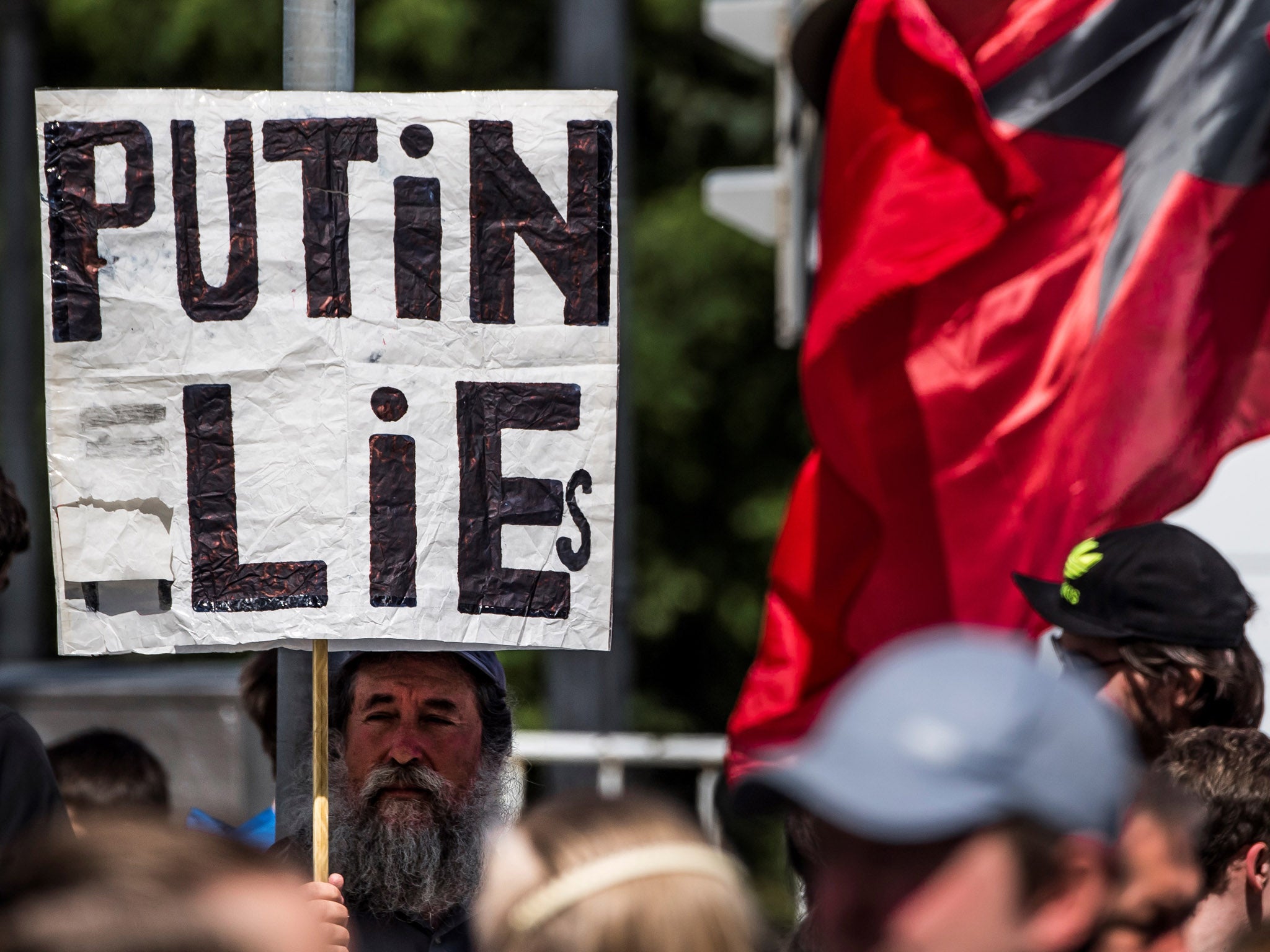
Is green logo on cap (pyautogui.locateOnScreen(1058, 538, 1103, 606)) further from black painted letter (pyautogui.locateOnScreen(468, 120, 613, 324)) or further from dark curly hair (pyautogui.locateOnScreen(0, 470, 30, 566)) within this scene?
dark curly hair (pyautogui.locateOnScreen(0, 470, 30, 566))

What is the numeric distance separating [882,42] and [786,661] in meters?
1.88

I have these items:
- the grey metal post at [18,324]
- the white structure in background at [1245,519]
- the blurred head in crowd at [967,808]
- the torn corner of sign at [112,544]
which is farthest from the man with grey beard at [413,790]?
the grey metal post at [18,324]

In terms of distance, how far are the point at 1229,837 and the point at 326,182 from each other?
5.78 feet

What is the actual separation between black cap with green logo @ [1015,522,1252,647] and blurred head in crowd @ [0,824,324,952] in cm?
197

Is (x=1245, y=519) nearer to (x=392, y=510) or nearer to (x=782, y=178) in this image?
(x=392, y=510)

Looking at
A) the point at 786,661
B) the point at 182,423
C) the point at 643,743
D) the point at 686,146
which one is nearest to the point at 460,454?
the point at 182,423

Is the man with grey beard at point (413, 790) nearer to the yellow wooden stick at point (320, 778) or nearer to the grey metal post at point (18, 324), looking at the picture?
→ the yellow wooden stick at point (320, 778)

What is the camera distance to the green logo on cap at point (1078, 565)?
10.6ft

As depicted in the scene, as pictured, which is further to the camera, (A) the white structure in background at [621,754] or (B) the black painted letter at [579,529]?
(A) the white structure in background at [621,754]

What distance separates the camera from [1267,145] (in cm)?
500

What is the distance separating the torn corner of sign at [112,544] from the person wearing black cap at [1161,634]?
1568 mm

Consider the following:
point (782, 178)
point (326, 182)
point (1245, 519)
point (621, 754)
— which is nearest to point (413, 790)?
point (326, 182)

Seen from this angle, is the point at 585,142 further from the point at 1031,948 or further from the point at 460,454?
the point at 1031,948

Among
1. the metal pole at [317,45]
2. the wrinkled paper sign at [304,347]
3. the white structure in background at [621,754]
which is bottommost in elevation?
the white structure in background at [621,754]
